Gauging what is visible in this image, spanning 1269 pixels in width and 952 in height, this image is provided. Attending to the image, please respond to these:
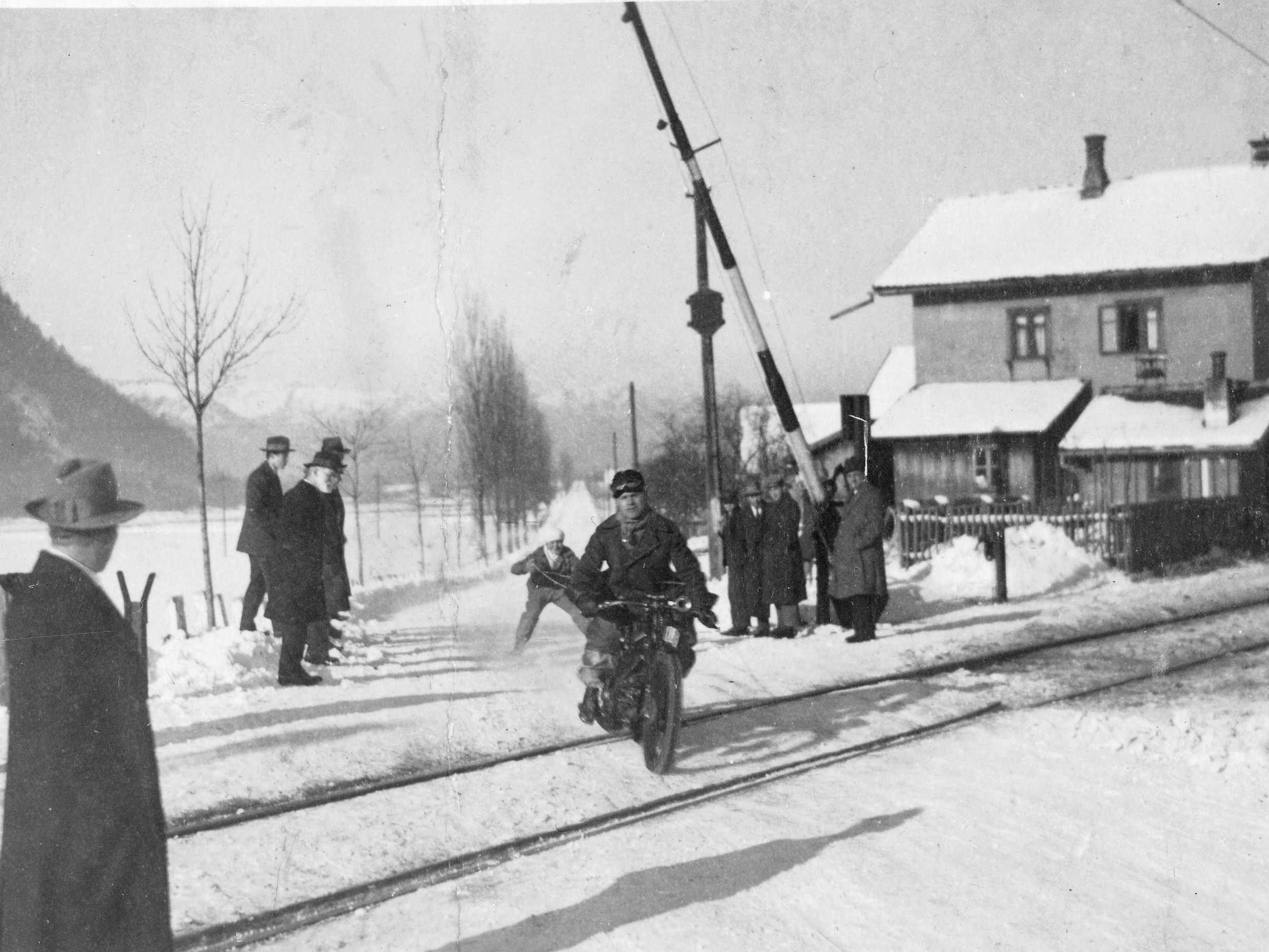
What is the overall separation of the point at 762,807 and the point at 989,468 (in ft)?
76.1

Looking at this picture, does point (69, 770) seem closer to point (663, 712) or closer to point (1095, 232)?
point (663, 712)

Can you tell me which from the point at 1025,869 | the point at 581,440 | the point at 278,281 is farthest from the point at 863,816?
the point at 581,440

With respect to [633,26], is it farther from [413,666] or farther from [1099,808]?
[1099,808]

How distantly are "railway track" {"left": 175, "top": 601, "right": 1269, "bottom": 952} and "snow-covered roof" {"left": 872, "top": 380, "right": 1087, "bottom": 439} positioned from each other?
54.2ft

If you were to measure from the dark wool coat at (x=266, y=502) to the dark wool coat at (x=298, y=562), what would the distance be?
0.05 meters

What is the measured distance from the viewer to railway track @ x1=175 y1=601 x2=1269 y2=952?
13.7ft

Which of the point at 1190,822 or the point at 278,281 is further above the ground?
the point at 278,281

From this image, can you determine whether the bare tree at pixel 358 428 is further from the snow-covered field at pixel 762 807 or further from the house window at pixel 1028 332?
the house window at pixel 1028 332

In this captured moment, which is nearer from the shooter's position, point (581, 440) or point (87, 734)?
point (87, 734)

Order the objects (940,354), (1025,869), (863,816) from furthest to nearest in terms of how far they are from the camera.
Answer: (940,354) → (863,816) → (1025,869)

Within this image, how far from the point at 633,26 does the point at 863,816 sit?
26.7 feet

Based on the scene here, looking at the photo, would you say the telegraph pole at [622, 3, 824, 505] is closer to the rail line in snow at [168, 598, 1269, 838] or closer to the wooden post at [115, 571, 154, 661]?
the rail line in snow at [168, 598, 1269, 838]

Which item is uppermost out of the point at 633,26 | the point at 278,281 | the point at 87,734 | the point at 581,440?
the point at 633,26

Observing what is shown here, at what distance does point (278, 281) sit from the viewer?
343 inches
